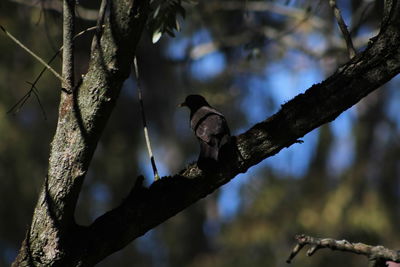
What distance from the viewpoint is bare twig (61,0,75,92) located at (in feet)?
10.5

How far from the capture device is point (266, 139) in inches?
132

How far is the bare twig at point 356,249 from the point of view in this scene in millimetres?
2652

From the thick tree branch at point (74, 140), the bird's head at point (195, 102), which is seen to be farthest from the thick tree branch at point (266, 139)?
the bird's head at point (195, 102)

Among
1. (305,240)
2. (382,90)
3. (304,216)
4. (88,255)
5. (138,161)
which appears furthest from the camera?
(382,90)

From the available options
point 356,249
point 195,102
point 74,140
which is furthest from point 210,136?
point 195,102

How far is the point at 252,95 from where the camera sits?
566 inches

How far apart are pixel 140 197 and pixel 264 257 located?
29.1 feet

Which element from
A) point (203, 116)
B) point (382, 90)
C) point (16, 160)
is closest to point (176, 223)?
point (16, 160)

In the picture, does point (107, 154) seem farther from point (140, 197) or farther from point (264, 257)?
point (140, 197)

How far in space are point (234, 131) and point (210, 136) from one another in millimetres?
10408

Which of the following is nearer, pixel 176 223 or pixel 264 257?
pixel 264 257

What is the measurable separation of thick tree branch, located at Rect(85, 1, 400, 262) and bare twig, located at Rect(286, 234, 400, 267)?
71 cm

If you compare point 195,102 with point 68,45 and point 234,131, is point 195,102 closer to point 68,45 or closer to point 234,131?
point 68,45

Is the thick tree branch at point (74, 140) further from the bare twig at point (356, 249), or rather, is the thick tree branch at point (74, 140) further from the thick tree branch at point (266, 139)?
the bare twig at point (356, 249)
